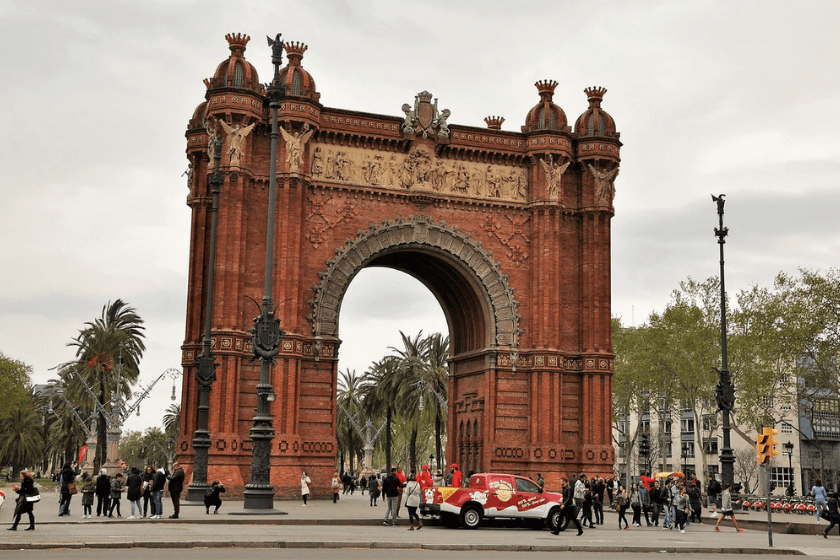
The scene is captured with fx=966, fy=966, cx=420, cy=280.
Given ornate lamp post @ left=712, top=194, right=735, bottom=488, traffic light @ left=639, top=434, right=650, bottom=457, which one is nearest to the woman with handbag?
ornate lamp post @ left=712, top=194, right=735, bottom=488

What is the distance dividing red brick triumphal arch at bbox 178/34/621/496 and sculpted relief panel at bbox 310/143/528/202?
0.06 meters

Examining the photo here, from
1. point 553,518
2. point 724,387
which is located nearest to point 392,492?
point 553,518

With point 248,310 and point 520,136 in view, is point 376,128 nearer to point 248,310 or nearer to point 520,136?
point 520,136

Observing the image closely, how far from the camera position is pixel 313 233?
41750 millimetres

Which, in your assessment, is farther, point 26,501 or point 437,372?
point 437,372

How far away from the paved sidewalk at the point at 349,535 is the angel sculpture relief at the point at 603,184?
1802cm

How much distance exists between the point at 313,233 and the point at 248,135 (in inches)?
196

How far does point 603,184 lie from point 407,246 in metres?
9.84

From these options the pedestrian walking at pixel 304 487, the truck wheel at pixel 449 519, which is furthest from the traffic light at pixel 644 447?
the truck wheel at pixel 449 519

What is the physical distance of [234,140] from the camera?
1574 inches

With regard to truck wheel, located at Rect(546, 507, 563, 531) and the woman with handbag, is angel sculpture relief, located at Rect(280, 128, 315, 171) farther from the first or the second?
the woman with handbag

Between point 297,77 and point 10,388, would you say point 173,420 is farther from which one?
point 297,77

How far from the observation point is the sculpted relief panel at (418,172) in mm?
42531

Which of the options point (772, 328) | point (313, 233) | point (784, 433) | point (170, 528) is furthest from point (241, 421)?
point (784, 433)
